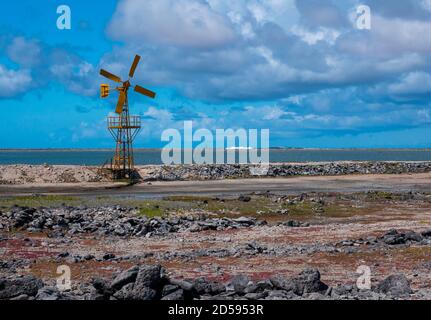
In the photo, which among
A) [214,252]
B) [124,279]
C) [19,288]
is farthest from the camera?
[214,252]

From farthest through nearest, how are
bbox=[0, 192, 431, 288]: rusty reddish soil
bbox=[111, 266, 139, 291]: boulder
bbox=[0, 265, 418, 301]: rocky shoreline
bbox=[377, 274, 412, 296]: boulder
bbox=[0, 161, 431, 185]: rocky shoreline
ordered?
bbox=[0, 161, 431, 185]: rocky shoreline, bbox=[0, 192, 431, 288]: rusty reddish soil, bbox=[377, 274, 412, 296]: boulder, bbox=[111, 266, 139, 291]: boulder, bbox=[0, 265, 418, 301]: rocky shoreline

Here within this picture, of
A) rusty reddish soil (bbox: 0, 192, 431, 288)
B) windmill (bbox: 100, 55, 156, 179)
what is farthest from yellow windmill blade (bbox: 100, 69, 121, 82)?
rusty reddish soil (bbox: 0, 192, 431, 288)

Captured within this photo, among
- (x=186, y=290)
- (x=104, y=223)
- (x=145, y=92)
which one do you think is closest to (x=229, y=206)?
(x=104, y=223)

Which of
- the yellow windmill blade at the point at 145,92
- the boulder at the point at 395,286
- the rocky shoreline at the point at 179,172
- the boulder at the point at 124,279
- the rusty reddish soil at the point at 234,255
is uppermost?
the yellow windmill blade at the point at 145,92

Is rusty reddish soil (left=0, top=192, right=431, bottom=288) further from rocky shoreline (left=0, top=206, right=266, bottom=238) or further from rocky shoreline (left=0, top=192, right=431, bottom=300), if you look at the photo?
rocky shoreline (left=0, top=206, right=266, bottom=238)

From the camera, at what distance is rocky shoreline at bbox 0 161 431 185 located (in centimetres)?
6191

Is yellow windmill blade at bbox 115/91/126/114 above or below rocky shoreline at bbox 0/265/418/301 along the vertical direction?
above

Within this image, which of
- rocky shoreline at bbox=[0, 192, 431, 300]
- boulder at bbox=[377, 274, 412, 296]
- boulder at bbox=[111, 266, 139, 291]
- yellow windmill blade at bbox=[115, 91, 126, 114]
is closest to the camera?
boulder at bbox=[111, 266, 139, 291]

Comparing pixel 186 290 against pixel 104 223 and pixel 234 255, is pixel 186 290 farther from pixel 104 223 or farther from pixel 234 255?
pixel 104 223

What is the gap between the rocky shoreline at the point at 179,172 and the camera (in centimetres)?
6191

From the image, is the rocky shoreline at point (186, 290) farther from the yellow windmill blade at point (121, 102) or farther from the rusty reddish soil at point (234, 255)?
the yellow windmill blade at point (121, 102)

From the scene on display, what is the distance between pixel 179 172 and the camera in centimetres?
7200

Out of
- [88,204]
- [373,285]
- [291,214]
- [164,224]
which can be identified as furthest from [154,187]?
[373,285]

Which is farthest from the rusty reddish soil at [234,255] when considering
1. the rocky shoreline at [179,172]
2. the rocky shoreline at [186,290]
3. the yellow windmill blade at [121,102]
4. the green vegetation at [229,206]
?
the rocky shoreline at [179,172]
